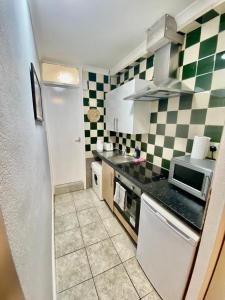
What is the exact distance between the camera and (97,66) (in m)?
2.48

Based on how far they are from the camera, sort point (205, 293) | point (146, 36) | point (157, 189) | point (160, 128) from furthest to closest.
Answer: point (160, 128) < point (146, 36) < point (157, 189) < point (205, 293)

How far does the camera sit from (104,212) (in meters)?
2.19

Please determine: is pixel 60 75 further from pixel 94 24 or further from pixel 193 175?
pixel 193 175

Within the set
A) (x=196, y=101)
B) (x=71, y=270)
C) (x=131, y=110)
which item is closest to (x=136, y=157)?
(x=131, y=110)

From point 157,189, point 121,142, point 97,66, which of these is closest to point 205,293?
point 157,189

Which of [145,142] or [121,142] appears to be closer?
[145,142]

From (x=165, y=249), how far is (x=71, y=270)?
0.99 meters

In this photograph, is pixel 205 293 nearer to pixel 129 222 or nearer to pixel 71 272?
pixel 129 222

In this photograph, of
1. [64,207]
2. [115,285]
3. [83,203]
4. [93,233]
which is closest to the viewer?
[115,285]

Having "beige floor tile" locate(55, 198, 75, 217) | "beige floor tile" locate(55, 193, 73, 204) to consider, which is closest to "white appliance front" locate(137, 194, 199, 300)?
"beige floor tile" locate(55, 198, 75, 217)

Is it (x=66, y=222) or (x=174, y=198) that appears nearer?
(x=174, y=198)

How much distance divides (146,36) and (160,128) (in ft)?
3.64

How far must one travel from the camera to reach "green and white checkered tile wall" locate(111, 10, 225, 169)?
1.14m

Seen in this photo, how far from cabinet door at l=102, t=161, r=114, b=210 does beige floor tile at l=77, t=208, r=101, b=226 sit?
10.5 inches
